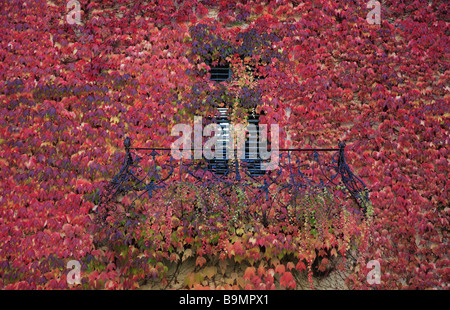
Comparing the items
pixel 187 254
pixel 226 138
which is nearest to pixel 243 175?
pixel 226 138

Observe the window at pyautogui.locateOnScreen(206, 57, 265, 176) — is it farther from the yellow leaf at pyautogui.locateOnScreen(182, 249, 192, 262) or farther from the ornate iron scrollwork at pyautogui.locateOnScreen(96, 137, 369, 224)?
the yellow leaf at pyautogui.locateOnScreen(182, 249, 192, 262)

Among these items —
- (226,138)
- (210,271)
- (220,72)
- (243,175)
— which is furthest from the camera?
(220,72)

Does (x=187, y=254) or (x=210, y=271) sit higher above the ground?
(x=187, y=254)

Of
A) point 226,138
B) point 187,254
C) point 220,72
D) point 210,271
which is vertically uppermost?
point 220,72

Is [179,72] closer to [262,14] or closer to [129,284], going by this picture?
[262,14]

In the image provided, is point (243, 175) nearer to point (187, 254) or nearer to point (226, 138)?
point (226, 138)

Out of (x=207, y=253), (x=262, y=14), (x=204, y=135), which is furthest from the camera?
(x=262, y=14)

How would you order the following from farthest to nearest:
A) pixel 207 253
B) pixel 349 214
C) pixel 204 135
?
pixel 204 135 → pixel 207 253 → pixel 349 214

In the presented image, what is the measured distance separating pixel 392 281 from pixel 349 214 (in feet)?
4.16

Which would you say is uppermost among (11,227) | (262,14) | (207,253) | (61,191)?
(262,14)

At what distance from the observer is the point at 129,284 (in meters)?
4.06

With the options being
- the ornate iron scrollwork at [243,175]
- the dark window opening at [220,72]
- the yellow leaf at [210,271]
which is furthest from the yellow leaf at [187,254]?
the dark window opening at [220,72]

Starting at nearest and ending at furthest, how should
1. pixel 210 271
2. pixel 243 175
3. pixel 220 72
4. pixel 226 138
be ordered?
pixel 210 271
pixel 243 175
pixel 226 138
pixel 220 72
